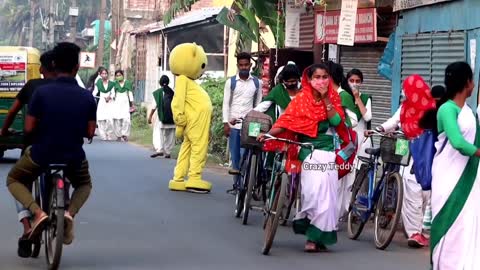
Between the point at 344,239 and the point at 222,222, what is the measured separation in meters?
1.69

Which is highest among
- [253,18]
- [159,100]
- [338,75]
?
[253,18]

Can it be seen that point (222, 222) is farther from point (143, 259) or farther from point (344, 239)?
point (143, 259)

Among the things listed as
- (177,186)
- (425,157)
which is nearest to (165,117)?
(177,186)

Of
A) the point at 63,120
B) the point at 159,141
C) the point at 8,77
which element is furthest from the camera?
the point at 159,141

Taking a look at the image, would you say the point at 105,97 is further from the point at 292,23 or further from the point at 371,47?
the point at 371,47

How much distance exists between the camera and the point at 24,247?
30.9ft

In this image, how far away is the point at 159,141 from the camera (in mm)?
23828

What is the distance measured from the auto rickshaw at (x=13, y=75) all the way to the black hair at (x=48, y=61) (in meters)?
9.87

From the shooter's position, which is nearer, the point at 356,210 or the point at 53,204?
the point at 53,204

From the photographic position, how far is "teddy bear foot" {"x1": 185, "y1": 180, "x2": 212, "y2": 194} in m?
15.8

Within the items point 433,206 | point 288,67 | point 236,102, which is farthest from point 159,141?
point 433,206

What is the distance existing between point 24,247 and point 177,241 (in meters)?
2.04

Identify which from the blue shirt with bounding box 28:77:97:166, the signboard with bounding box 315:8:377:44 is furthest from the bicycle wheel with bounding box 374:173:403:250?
the signboard with bounding box 315:8:377:44

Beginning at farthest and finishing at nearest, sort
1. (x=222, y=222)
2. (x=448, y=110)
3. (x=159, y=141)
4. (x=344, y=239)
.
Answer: (x=159, y=141) < (x=222, y=222) < (x=344, y=239) < (x=448, y=110)
